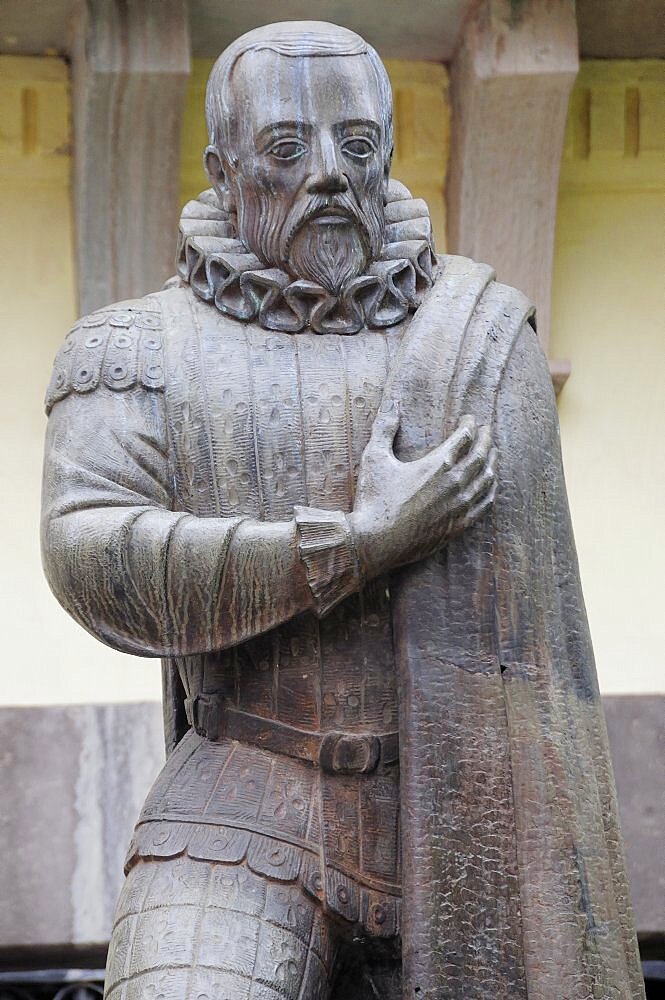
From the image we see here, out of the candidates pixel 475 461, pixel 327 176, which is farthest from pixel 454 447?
pixel 327 176

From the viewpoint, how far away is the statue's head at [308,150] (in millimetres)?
3922

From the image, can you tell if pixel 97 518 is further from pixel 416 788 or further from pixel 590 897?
pixel 590 897

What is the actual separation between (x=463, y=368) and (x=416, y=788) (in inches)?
26.1

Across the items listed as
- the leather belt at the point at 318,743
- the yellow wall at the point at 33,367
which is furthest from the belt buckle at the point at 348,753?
the yellow wall at the point at 33,367

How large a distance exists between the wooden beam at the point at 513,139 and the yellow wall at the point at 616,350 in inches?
7.5

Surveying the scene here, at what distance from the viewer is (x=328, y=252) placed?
12.9 ft

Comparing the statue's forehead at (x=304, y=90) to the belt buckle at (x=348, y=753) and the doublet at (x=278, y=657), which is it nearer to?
the doublet at (x=278, y=657)

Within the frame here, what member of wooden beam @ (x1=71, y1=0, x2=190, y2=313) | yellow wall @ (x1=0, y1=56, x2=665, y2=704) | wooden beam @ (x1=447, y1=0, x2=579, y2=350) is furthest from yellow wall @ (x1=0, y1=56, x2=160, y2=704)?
wooden beam @ (x1=447, y1=0, x2=579, y2=350)

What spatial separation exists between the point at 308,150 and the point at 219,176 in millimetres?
214

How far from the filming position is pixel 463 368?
3895mm

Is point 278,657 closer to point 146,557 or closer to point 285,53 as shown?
point 146,557

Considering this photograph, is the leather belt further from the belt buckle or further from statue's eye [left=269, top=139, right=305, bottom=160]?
statue's eye [left=269, top=139, right=305, bottom=160]

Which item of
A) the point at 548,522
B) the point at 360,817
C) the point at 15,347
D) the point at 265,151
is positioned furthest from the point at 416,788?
the point at 15,347

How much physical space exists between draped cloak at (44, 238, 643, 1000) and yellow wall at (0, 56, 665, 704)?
2.08 meters
